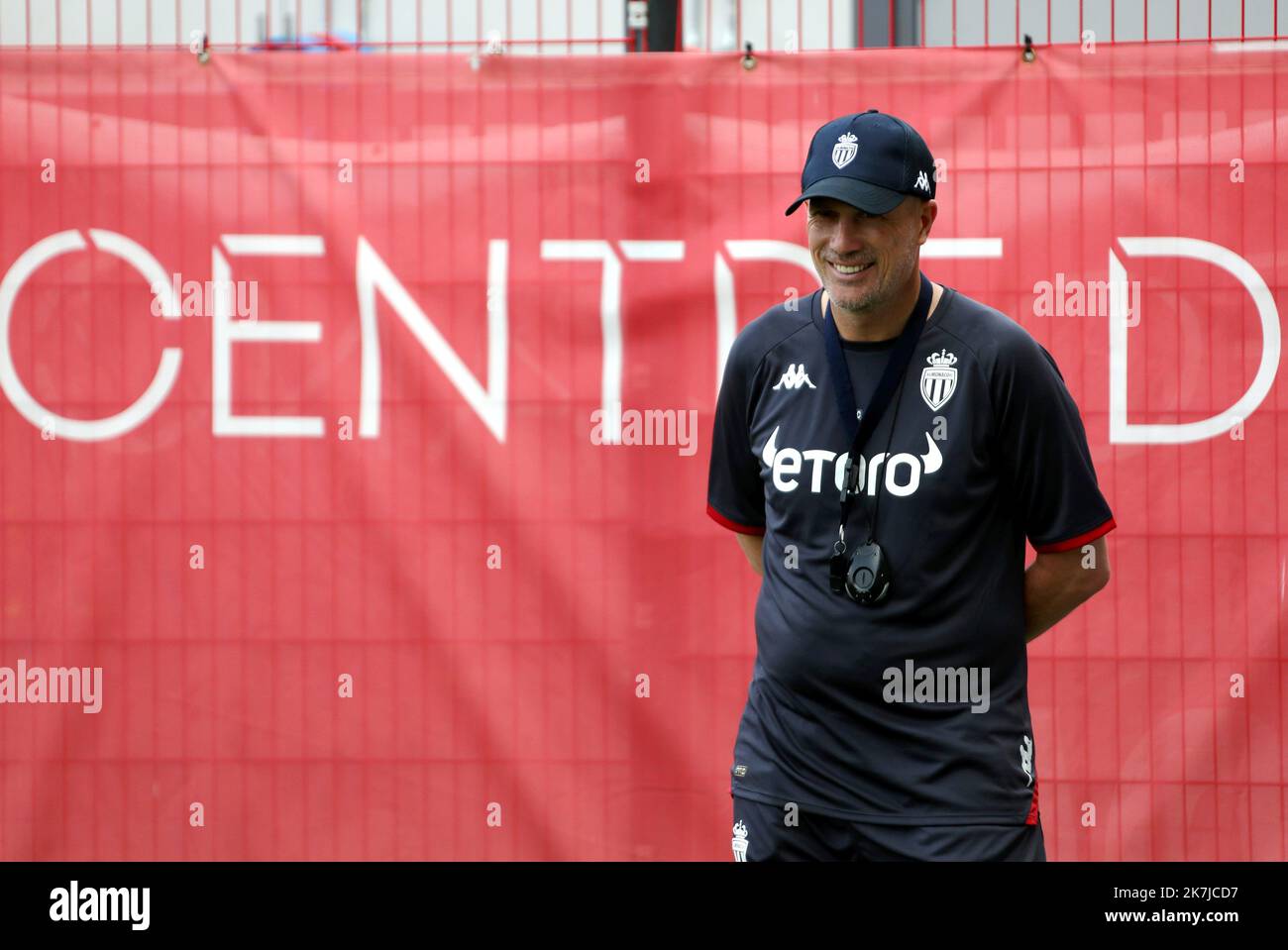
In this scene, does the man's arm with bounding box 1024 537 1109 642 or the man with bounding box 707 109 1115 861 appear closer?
the man with bounding box 707 109 1115 861

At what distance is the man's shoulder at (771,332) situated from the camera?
2.71 m

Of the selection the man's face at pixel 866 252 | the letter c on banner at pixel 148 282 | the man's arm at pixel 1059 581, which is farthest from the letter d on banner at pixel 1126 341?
the letter c on banner at pixel 148 282

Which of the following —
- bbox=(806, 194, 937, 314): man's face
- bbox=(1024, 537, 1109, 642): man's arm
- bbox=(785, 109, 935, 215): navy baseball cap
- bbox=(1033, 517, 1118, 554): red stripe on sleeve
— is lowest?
bbox=(1024, 537, 1109, 642): man's arm

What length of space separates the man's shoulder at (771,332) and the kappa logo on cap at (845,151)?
30 cm

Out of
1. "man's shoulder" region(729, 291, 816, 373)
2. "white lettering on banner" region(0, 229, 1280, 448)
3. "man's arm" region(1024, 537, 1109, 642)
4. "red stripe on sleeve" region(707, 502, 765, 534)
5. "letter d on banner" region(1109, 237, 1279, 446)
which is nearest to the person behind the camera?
"man's arm" region(1024, 537, 1109, 642)

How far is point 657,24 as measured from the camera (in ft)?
13.4

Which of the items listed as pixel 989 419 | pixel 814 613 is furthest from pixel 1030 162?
pixel 814 613

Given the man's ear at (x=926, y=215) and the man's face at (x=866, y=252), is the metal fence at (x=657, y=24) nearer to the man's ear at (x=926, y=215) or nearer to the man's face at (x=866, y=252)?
the man's ear at (x=926, y=215)

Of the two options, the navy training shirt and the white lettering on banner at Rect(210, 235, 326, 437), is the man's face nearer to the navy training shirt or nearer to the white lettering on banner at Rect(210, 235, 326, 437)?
the navy training shirt

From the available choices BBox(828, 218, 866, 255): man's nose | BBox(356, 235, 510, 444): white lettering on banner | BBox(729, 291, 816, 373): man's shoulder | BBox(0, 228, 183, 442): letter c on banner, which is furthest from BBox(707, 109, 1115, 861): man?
BBox(0, 228, 183, 442): letter c on banner

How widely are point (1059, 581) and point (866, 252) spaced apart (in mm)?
715

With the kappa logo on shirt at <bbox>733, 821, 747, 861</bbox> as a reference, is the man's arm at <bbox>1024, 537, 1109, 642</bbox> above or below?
above

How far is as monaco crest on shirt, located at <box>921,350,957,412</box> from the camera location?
250 cm

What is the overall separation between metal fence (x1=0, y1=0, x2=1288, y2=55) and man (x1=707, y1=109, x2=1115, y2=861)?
160 cm
